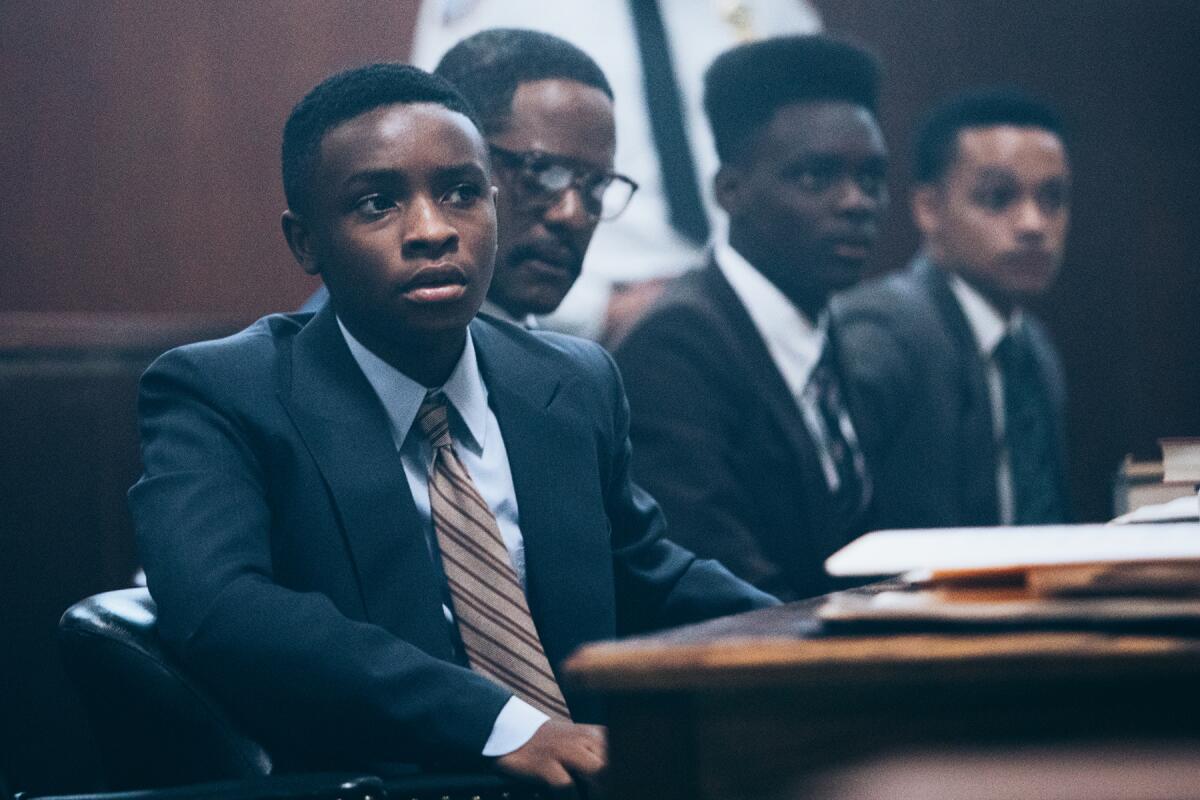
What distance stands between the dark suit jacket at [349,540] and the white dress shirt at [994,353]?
1870mm

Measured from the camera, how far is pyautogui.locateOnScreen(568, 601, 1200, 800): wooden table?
2.39ft

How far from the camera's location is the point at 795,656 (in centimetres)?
74

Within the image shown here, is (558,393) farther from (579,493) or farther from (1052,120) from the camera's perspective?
(1052,120)

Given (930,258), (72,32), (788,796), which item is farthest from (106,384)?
(930,258)

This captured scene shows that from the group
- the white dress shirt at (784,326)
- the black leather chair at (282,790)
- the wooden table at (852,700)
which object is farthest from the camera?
the white dress shirt at (784,326)

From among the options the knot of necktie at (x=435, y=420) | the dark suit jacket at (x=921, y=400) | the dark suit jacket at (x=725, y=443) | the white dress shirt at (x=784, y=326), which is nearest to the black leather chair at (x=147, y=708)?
the knot of necktie at (x=435, y=420)

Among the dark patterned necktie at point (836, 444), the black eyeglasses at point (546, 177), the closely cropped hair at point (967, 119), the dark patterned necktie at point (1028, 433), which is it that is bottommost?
the dark patterned necktie at point (1028, 433)

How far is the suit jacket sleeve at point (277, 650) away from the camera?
1.15 m

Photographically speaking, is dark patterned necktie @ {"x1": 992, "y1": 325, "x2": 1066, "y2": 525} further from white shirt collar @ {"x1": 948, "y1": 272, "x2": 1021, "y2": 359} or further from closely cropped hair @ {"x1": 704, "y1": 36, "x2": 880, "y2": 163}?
closely cropped hair @ {"x1": 704, "y1": 36, "x2": 880, "y2": 163}

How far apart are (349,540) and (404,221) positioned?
32 cm

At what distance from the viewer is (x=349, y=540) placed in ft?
4.40

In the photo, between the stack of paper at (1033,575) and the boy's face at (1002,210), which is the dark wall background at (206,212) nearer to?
the boy's face at (1002,210)

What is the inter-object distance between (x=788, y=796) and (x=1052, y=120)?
3253 millimetres

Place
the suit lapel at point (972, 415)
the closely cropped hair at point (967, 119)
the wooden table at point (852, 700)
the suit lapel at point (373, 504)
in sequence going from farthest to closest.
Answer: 1. the closely cropped hair at point (967, 119)
2. the suit lapel at point (972, 415)
3. the suit lapel at point (373, 504)
4. the wooden table at point (852, 700)
